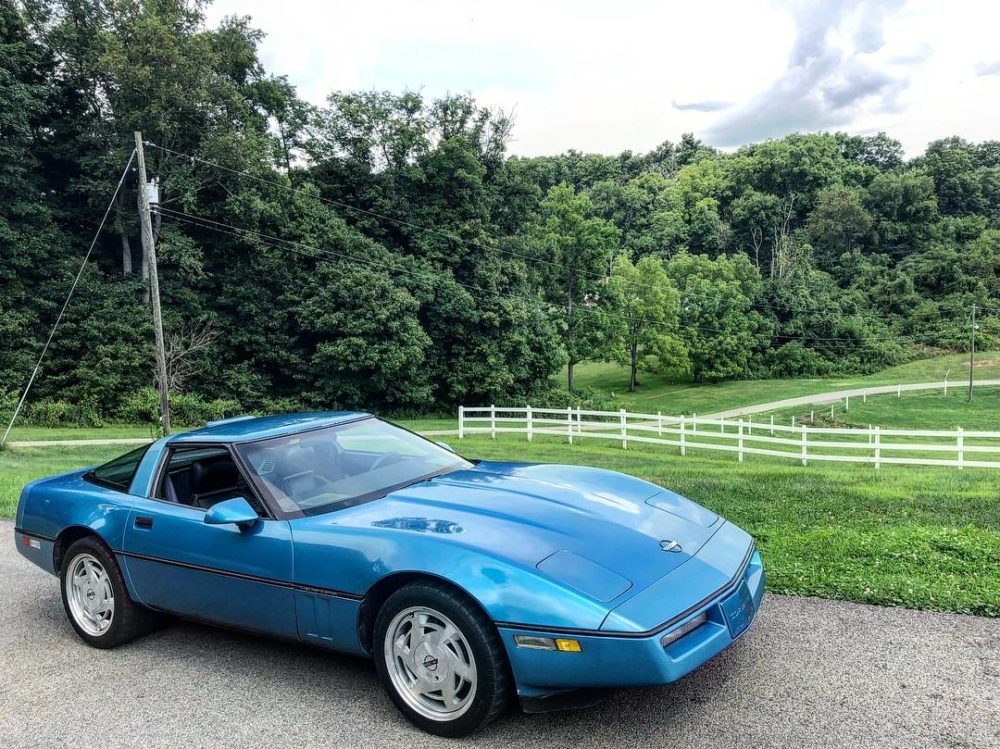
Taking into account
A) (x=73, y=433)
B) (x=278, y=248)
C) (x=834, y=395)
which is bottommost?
(x=834, y=395)

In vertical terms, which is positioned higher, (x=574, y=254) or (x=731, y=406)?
(x=574, y=254)

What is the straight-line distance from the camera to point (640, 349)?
61594mm

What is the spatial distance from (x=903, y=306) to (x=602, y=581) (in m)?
88.5

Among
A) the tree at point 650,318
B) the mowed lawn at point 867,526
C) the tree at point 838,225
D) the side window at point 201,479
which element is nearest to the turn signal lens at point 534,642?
the side window at point 201,479

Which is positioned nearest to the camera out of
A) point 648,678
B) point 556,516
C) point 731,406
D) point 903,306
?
point 648,678

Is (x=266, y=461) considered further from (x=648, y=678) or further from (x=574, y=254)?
(x=574, y=254)

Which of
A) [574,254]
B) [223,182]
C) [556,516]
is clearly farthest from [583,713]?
[574,254]

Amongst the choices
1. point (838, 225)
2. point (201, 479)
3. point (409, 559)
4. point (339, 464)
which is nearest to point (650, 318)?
point (838, 225)

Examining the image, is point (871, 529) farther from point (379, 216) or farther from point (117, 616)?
point (379, 216)

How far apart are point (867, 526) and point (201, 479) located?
5.32 m

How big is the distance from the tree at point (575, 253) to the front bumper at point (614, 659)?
48.9 metres

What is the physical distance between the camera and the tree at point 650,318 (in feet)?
196

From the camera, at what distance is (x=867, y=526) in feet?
19.5

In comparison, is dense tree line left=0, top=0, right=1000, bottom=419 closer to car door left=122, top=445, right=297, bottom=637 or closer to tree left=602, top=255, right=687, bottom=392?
tree left=602, top=255, right=687, bottom=392
